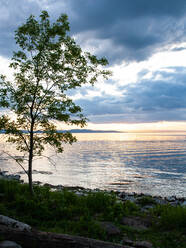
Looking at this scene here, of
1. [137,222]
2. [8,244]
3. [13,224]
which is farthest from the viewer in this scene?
[137,222]

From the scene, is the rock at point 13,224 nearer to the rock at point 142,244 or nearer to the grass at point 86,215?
the grass at point 86,215

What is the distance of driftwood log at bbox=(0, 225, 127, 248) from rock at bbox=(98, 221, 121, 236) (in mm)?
2743

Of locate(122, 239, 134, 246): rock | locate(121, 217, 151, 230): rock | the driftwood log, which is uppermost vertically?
the driftwood log

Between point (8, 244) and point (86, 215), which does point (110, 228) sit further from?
point (8, 244)

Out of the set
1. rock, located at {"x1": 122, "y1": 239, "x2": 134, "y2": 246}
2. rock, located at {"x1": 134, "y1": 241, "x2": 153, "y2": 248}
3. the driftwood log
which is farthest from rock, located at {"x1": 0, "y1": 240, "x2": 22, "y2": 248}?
rock, located at {"x1": 134, "y1": 241, "x2": 153, "y2": 248}

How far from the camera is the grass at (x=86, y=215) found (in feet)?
31.7

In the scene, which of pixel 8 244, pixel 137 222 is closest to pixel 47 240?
pixel 8 244

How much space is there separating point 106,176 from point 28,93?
24659 mm

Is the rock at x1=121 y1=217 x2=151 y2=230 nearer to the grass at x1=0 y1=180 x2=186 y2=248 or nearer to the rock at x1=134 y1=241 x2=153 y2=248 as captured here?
the grass at x1=0 y1=180 x2=186 y2=248

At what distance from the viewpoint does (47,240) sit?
718cm

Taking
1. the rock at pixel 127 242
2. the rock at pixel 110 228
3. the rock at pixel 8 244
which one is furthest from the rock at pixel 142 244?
the rock at pixel 8 244

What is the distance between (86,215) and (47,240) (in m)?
4.55

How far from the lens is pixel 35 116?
1428 centimetres

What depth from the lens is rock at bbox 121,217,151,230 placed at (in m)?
10.8
